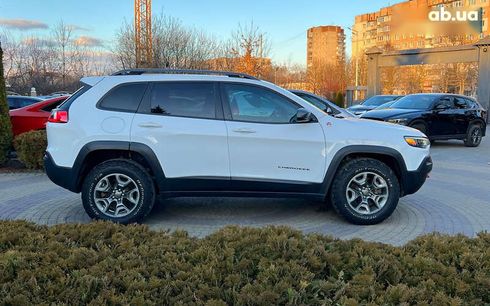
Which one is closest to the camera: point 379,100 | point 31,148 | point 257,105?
point 257,105

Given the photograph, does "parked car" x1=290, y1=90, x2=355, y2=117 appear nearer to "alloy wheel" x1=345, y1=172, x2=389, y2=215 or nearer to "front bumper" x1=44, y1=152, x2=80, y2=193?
"alloy wheel" x1=345, y1=172, x2=389, y2=215

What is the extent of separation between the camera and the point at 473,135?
13.0m

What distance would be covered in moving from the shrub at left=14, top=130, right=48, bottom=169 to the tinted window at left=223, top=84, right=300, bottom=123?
494 cm

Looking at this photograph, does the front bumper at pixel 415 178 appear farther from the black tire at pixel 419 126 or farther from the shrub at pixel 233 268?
the black tire at pixel 419 126

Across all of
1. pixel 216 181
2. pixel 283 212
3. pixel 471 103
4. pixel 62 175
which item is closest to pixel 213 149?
pixel 216 181

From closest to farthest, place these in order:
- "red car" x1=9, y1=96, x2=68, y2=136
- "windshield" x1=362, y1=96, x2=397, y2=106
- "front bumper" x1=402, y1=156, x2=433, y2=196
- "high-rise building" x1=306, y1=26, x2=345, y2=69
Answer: "front bumper" x1=402, y1=156, x2=433, y2=196
"red car" x1=9, y1=96, x2=68, y2=136
"windshield" x1=362, y1=96, x2=397, y2=106
"high-rise building" x1=306, y1=26, x2=345, y2=69

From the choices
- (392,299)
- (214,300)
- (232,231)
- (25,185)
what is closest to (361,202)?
(232,231)

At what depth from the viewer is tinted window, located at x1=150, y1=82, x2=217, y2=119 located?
4875mm

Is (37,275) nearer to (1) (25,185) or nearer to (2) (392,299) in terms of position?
(2) (392,299)

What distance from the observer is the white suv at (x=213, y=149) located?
4.77 metres

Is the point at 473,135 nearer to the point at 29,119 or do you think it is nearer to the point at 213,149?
the point at 213,149

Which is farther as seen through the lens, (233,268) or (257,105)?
(257,105)

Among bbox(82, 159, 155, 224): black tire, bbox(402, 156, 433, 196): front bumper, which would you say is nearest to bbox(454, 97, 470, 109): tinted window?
bbox(402, 156, 433, 196): front bumper

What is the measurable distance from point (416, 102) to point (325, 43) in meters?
47.4
